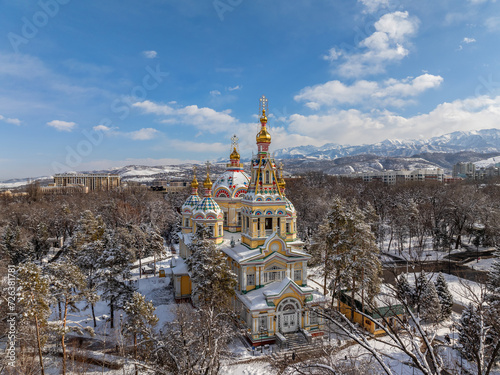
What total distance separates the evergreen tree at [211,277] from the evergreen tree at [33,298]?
700cm

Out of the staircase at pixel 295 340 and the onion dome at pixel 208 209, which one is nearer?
the staircase at pixel 295 340

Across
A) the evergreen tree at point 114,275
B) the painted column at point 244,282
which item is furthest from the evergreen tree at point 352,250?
the evergreen tree at point 114,275

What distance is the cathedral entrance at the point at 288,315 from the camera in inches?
667

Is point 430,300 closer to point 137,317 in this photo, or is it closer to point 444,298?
point 444,298

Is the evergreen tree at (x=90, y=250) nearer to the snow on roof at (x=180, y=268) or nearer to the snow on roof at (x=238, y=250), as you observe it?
the snow on roof at (x=180, y=268)

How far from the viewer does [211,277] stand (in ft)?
53.2

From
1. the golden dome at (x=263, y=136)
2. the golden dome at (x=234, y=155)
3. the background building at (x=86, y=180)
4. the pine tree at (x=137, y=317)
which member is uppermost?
the golden dome at (x=263, y=136)

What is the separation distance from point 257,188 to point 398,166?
18353 centimetres

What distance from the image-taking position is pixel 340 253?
1888 centimetres

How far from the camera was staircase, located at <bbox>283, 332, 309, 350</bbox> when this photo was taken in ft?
52.6

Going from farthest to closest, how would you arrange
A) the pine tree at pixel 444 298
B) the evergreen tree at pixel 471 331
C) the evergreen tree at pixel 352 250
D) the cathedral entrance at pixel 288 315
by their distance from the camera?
the pine tree at pixel 444 298, the evergreen tree at pixel 352 250, the cathedral entrance at pixel 288 315, the evergreen tree at pixel 471 331

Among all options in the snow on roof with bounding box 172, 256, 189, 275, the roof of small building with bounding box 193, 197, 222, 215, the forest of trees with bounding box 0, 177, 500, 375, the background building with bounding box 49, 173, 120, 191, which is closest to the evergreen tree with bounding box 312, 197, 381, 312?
the forest of trees with bounding box 0, 177, 500, 375

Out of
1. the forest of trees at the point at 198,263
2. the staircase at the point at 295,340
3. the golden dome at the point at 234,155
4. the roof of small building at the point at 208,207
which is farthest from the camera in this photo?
the golden dome at the point at 234,155

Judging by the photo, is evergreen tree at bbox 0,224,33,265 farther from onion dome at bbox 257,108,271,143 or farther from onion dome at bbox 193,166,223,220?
onion dome at bbox 257,108,271,143
